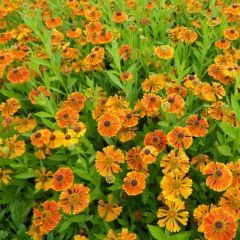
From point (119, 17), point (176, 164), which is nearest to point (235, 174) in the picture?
point (176, 164)

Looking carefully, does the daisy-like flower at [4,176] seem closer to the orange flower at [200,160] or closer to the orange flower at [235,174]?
the orange flower at [200,160]

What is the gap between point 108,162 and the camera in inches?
62.3

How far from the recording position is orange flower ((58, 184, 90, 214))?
1.53m

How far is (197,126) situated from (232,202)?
377 mm

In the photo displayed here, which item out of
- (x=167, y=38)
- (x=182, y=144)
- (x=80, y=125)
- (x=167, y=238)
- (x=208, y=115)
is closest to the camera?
(x=167, y=238)

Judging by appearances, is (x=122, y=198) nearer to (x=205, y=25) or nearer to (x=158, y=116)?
(x=158, y=116)

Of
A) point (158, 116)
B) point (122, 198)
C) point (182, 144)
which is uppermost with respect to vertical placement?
point (182, 144)

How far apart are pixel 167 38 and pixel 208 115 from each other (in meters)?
0.79

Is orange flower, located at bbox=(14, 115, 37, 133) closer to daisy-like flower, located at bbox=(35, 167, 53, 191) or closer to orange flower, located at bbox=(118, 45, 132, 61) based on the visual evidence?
daisy-like flower, located at bbox=(35, 167, 53, 191)

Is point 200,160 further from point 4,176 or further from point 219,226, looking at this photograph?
point 4,176

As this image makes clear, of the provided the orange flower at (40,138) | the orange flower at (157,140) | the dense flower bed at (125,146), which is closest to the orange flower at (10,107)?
the dense flower bed at (125,146)

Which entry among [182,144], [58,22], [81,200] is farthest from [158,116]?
[58,22]

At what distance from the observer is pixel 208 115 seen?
70.8 inches

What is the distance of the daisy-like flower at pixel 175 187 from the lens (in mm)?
1429
